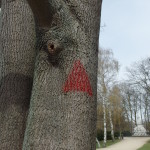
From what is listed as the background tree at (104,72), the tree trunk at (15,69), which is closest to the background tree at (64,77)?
the tree trunk at (15,69)

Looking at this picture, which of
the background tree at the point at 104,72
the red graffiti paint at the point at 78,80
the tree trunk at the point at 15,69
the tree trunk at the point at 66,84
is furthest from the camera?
the background tree at the point at 104,72

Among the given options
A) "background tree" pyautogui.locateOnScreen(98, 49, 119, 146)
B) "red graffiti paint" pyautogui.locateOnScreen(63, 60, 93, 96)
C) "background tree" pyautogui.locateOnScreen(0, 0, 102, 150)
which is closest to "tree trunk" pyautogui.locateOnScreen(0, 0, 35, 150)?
"background tree" pyautogui.locateOnScreen(0, 0, 102, 150)

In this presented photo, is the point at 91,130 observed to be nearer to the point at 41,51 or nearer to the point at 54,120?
the point at 54,120

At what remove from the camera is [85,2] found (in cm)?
214

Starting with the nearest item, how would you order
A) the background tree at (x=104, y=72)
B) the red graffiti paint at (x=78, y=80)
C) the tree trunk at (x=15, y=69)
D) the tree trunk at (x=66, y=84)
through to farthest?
1. the tree trunk at (x=66, y=84)
2. the red graffiti paint at (x=78, y=80)
3. the tree trunk at (x=15, y=69)
4. the background tree at (x=104, y=72)

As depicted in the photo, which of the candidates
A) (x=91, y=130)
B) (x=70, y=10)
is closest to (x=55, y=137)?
(x=91, y=130)

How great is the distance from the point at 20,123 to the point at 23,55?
0.80 metres

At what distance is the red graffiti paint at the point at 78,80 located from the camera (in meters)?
1.90

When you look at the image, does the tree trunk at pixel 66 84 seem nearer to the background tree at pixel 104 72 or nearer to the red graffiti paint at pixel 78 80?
the red graffiti paint at pixel 78 80

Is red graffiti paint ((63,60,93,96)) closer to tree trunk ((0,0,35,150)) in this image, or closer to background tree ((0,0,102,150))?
background tree ((0,0,102,150))

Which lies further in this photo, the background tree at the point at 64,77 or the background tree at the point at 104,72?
the background tree at the point at 104,72

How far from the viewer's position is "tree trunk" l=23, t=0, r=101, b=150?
1776 millimetres

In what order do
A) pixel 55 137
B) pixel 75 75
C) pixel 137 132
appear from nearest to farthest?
pixel 55 137
pixel 75 75
pixel 137 132

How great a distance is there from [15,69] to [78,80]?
124 centimetres
